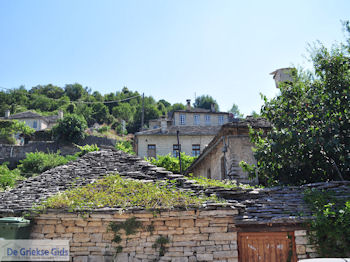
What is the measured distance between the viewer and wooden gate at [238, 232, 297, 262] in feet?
20.7

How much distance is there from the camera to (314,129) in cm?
865

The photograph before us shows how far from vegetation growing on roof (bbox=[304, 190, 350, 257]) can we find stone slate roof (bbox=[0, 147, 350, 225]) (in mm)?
294

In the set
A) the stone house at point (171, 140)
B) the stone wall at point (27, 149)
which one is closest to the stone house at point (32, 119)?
the stone wall at point (27, 149)

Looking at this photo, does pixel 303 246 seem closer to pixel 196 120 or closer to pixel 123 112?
pixel 196 120

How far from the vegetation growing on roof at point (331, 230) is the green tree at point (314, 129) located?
2490 mm

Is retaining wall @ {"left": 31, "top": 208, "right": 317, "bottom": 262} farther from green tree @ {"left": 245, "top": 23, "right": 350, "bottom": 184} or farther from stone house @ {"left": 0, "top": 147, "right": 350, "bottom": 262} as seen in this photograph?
green tree @ {"left": 245, "top": 23, "right": 350, "bottom": 184}

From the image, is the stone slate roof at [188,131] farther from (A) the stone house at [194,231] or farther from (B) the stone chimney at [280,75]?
(A) the stone house at [194,231]

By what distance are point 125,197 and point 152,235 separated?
3.23 feet

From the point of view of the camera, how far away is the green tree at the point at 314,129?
857 cm

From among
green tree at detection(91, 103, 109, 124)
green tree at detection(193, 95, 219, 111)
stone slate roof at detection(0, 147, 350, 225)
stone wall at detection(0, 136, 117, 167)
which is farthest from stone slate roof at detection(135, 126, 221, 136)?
green tree at detection(193, 95, 219, 111)

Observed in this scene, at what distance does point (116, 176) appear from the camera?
297 inches

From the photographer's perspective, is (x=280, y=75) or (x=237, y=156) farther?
(x=280, y=75)

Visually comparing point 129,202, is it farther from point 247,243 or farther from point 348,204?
point 348,204

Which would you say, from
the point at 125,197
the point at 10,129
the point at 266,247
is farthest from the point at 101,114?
the point at 266,247
